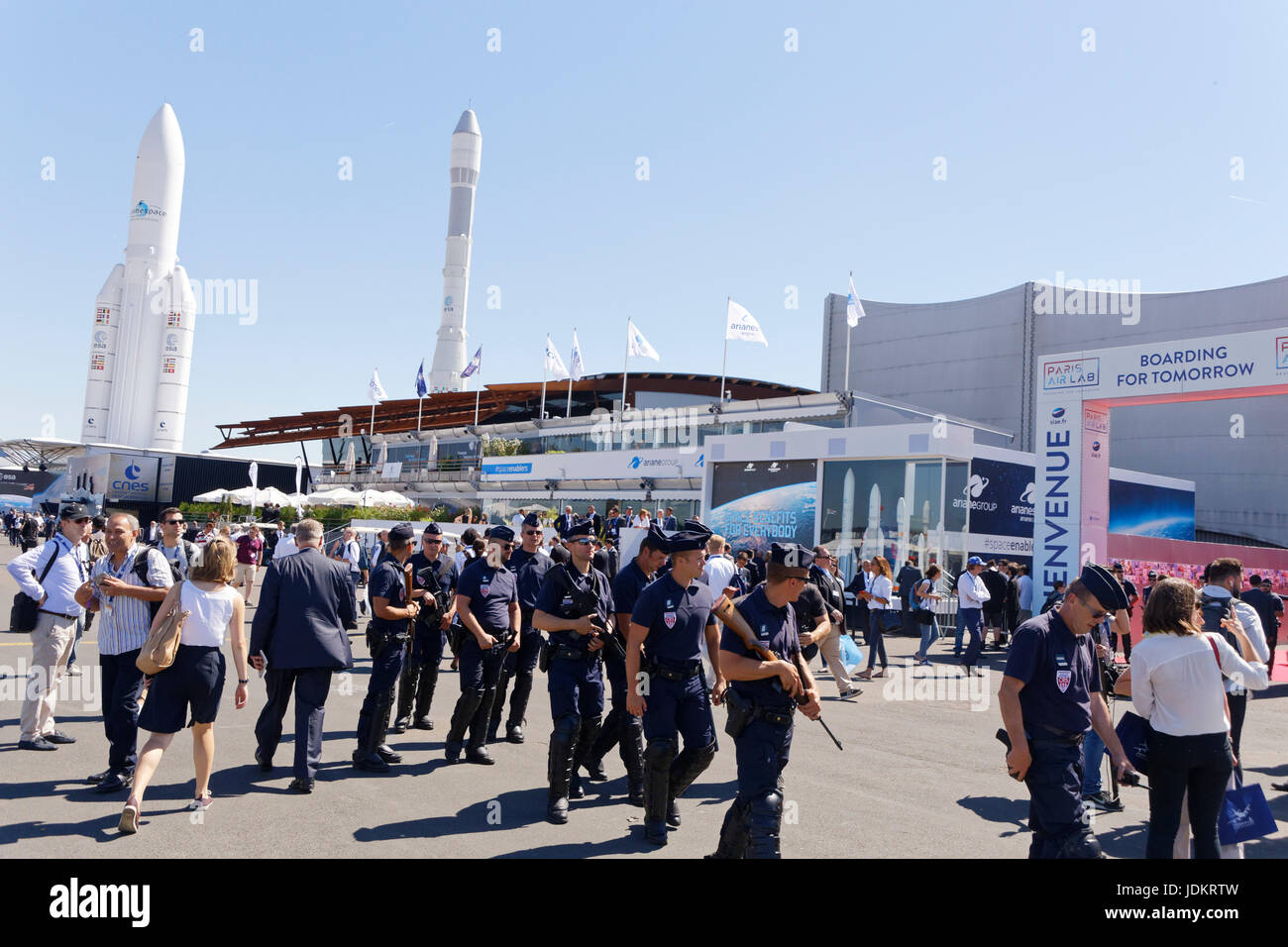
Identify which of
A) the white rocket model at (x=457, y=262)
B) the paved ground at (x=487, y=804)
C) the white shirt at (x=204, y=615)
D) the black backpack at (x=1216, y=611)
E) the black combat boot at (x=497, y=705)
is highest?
the white rocket model at (x=457, y=262)

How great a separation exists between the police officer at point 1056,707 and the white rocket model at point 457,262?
224 feet

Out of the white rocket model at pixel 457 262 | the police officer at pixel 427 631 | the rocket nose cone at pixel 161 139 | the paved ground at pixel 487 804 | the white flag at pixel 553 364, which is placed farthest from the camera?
the white rocket model at pixel 457 262

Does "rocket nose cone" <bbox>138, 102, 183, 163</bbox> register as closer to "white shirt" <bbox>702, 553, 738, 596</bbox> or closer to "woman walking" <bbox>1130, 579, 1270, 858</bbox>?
"white shirt" <bbox>702, 553, 738, 596</bbox>

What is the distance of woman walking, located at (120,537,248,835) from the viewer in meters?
5.34

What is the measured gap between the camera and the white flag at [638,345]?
129 feet

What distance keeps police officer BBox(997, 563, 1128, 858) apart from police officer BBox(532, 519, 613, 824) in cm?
282

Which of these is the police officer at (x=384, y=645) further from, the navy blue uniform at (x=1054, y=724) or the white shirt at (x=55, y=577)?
the navy blue uniform at (x=1054, y=724)

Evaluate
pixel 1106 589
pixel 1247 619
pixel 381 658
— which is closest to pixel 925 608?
pixel 1247 619

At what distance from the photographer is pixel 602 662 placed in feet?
21.4

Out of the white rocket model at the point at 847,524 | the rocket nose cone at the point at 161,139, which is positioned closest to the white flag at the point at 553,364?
the white rocket model at the point at 847,524

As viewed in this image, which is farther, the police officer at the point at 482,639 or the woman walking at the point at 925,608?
the woman walking at the point at 925,608

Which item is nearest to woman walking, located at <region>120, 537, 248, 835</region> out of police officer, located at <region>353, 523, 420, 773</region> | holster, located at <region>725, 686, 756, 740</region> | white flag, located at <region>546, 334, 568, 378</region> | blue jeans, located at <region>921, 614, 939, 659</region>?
police officer, located at <region>353, 523, 420, 773</region>
